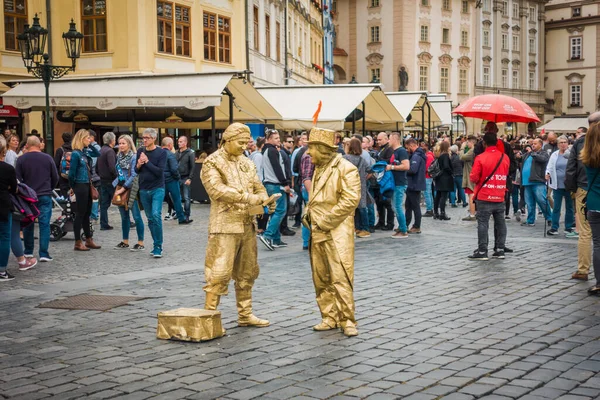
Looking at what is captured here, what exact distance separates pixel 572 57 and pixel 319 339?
83586mm

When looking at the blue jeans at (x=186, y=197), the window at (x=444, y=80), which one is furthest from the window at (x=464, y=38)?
the blue jeans at (x=186, y=197)

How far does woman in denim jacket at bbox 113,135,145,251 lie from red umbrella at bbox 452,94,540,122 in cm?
554

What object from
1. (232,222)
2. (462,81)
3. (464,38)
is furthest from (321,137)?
(464,38)

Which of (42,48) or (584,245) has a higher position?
(42,48)

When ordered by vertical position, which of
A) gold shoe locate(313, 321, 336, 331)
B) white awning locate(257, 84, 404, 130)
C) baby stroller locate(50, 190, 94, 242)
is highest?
white awning locate(257, 84, 404, 130)

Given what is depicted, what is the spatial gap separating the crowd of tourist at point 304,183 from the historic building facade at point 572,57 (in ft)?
229

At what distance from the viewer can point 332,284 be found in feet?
22.6

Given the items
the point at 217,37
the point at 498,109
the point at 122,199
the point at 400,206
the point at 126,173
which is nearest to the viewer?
the point at 122,199

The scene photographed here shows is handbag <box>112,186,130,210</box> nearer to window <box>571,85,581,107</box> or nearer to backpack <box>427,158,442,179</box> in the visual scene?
backpack <box>427,158,442,179</box>

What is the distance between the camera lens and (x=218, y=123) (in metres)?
22.2

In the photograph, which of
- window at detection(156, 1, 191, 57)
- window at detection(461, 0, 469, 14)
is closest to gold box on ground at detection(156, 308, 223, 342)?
window at detection(156, 1, 191, 57)

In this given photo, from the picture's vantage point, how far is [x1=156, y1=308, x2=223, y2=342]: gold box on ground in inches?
258

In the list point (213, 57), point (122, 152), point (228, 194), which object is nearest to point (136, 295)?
point (228, 194)

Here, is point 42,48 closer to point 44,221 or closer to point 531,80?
point 44,221
